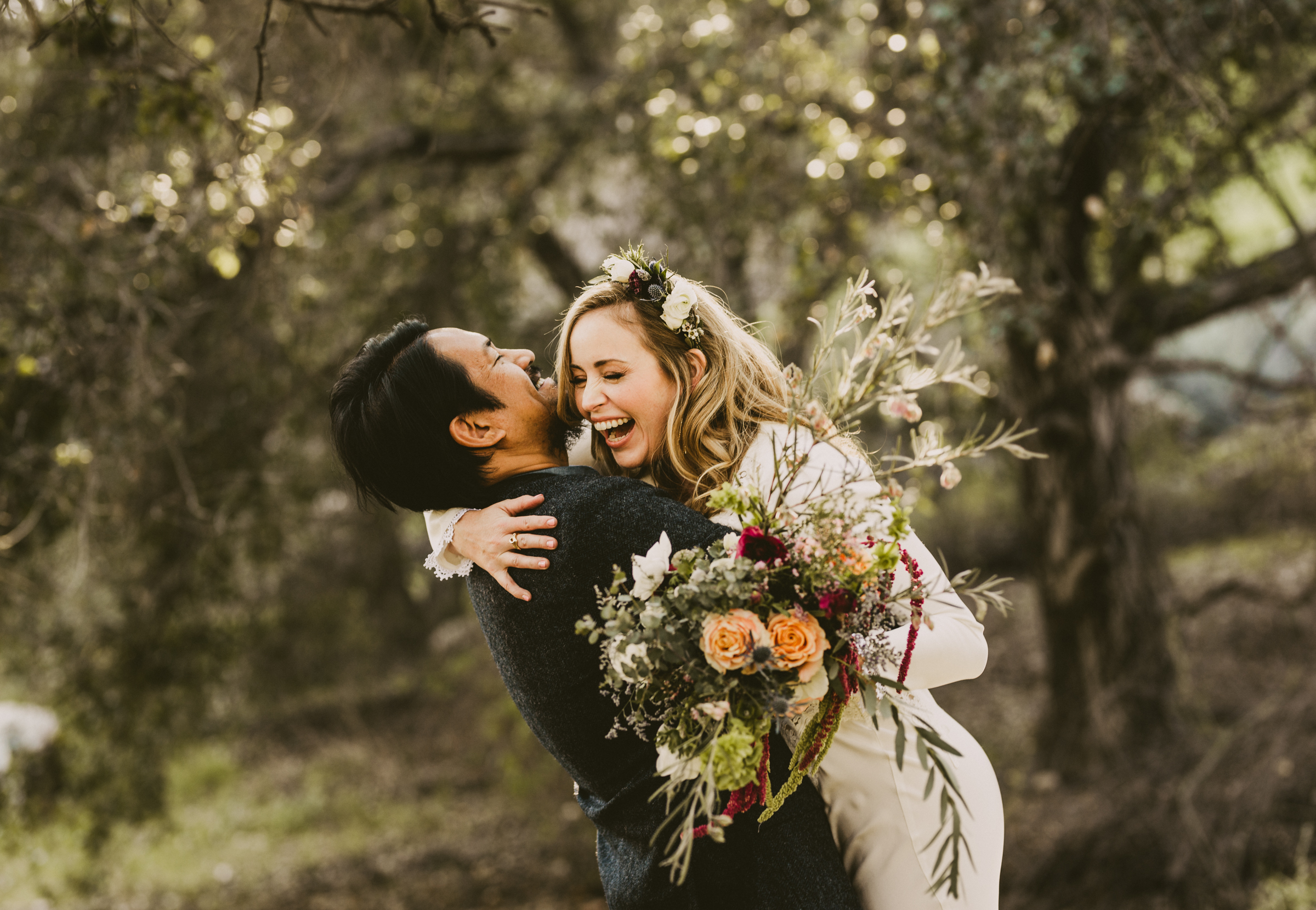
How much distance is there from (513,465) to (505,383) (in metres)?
0.17

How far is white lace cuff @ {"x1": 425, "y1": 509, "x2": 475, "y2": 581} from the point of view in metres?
1.81

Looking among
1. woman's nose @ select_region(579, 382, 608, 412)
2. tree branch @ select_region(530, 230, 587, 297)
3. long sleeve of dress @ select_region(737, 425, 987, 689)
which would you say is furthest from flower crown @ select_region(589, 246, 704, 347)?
tree branch @ select_region(530, 230, 587, 297)

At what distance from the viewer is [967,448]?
1443mm

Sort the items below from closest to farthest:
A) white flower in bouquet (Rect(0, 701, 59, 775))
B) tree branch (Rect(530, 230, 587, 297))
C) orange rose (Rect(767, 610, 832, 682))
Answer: orange rose (Rect(767, 610, 832, 682)) → white flower in bouquet (Rect(0, 701, 59, 775)) → tree branch (Rect(530, 230, 587, 297))

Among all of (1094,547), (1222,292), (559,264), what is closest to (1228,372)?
(1222,292)

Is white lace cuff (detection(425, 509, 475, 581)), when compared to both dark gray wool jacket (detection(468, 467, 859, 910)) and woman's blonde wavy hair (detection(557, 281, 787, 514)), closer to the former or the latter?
dark gray wool jacket (detection(468, 467, 859, 910))

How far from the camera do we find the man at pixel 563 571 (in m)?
1.62

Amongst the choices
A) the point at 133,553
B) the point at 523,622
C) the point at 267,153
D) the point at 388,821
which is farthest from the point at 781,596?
the point at 388,821

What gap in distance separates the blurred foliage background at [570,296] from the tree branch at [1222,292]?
23mm

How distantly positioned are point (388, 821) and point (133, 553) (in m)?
4.28

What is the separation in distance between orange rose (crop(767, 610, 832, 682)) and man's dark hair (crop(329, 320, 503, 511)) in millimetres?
770

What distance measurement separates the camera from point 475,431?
1.83 metres

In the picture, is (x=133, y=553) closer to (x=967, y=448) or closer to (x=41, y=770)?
(x=41, y=770)

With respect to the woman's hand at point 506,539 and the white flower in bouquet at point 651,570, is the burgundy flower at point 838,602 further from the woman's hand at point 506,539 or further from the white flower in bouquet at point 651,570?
the woman's hand at point 506,539
